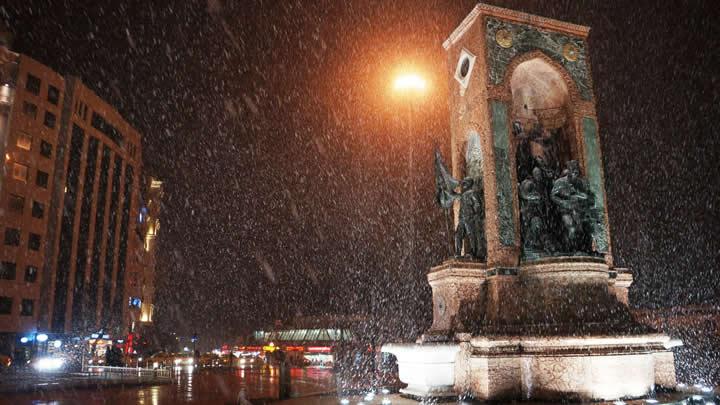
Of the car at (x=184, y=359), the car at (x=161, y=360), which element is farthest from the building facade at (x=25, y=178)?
the car at (x=184, y=359)

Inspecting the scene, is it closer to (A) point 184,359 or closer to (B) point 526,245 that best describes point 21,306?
(A) point 184,359

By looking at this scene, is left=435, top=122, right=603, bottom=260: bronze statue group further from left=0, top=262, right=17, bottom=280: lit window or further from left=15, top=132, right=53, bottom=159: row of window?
left=15, top=132, right=53, bottom=159: row of window

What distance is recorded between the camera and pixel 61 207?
4591 cm

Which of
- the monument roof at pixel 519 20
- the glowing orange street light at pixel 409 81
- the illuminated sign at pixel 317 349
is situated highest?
the monument roof at pixel 519 20

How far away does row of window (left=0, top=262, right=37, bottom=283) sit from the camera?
38.9 meters

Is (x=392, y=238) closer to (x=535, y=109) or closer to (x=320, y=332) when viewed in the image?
(x=535, y=109)

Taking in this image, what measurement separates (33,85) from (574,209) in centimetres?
4525

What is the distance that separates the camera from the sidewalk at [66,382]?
1934 cm

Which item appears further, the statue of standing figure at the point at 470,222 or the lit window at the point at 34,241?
the lit window at the point at 34,241

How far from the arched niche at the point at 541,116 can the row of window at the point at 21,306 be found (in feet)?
127

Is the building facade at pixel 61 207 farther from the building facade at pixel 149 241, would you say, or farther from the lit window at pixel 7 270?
the building facade at pixel 149 241

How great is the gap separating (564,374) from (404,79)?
7189 mm

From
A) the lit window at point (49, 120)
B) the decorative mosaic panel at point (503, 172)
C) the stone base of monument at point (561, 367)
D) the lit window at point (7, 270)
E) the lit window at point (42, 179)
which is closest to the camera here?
the stone base of monument at point (561, 367)

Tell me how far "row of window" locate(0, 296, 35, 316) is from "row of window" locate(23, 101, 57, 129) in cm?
1403
